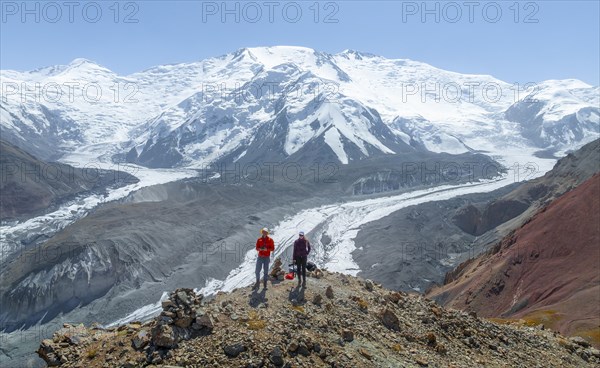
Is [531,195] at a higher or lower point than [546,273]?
higher

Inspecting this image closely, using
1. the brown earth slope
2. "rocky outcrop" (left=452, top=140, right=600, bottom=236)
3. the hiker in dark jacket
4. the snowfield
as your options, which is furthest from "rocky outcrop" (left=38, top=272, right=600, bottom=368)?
"rocky outcrop" (left=452, top=140, right=600, bottom=236)

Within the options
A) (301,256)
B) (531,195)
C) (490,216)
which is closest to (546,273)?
(301,256)

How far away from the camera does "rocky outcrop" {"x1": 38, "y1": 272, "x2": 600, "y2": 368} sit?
53.2ft

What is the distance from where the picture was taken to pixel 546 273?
193 ft

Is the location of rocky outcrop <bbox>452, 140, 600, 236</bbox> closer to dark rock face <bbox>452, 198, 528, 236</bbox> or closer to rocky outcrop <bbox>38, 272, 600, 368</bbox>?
dark rock face <bbox>452, 198, 528, 236</bbox>

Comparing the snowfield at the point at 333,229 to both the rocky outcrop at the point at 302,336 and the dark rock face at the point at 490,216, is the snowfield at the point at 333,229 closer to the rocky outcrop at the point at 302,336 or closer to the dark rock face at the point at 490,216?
the dark rock face at the point at 490,216

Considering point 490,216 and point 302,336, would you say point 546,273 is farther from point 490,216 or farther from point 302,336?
point 490,216

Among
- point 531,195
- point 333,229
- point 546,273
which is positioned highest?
point 531,195

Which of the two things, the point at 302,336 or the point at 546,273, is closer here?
the point at 302,336

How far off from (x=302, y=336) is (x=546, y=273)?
49345mm

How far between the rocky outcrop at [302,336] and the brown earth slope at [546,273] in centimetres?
2337

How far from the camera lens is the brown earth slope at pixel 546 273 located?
1841 inches

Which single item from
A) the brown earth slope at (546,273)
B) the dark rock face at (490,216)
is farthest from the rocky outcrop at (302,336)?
the dark rock face at (490,216)

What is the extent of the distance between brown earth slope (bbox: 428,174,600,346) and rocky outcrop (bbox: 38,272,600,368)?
76.7ft
